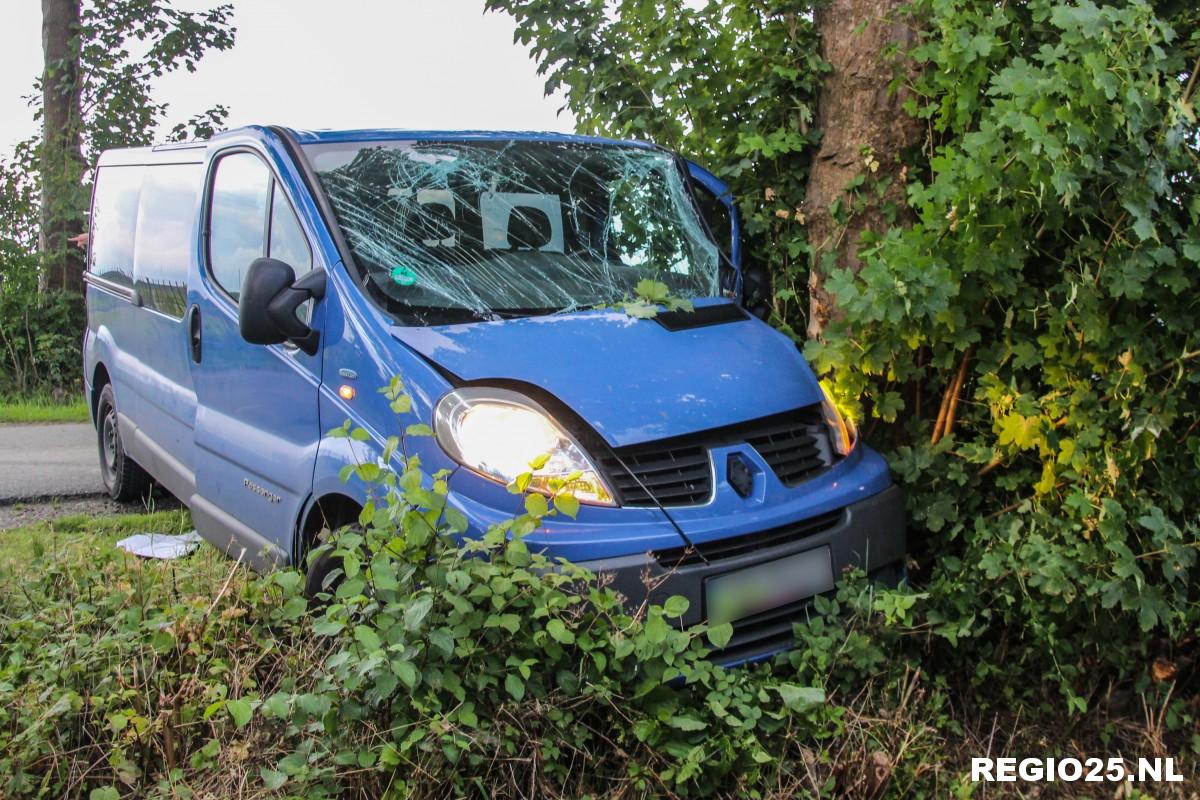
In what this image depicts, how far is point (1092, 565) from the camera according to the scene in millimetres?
3910

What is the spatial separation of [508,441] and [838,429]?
1.30 m

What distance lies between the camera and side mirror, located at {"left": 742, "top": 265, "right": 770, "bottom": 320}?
5.27m

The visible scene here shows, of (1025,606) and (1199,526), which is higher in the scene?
(1199,526)

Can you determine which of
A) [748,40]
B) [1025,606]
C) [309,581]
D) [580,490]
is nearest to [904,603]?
[1025,606]

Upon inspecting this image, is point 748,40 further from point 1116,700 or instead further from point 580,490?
point 1116,700

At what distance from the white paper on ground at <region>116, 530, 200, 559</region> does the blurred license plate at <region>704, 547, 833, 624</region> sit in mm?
2761

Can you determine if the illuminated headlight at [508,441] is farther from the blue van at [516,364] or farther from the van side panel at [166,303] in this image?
the van side panel at [166,303]

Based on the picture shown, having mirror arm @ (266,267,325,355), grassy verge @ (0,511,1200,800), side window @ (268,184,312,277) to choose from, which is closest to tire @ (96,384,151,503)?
side window @ (268,184,312,277)

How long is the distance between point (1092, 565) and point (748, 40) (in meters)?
2.85

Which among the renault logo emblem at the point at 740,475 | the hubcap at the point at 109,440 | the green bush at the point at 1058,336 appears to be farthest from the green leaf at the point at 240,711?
the hubcap at the point at 109,440

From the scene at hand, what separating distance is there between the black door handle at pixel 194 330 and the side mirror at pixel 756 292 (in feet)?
7.99

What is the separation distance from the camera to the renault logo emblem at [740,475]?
12.1 feet

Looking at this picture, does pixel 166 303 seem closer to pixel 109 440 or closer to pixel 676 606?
pixel 109 440

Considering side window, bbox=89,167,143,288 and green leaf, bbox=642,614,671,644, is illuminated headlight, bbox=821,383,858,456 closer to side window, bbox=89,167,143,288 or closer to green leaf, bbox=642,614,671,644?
green leaf, bbox=642,614,671,644
